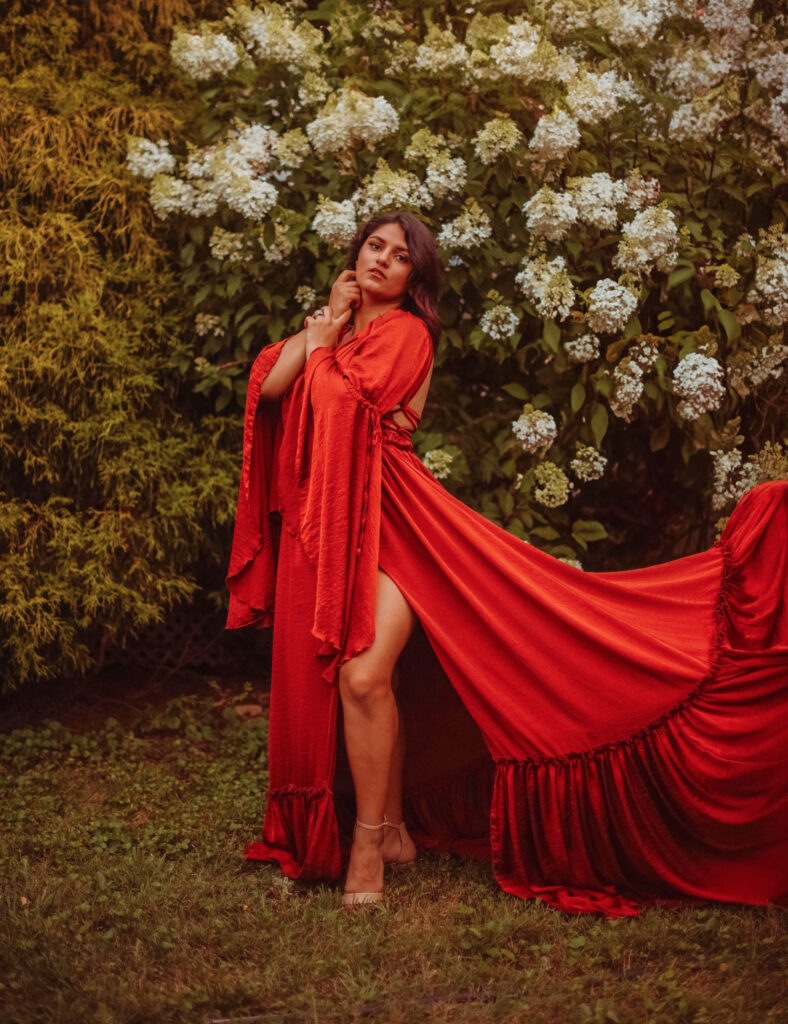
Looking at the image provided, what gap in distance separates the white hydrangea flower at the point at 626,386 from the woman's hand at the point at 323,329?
118 cm

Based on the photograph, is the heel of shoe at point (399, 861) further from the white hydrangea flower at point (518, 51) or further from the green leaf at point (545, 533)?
the white hydrangea flower at point (518, 51)

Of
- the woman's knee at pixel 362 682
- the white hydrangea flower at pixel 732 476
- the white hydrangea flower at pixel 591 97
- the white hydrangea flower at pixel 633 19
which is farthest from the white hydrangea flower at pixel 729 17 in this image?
the woman's knee at pixel 362 682

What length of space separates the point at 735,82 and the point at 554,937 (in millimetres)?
2982

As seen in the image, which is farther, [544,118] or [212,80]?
[212,80]

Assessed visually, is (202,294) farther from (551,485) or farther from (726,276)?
(726,276)

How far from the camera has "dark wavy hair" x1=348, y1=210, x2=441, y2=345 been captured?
3.22 m

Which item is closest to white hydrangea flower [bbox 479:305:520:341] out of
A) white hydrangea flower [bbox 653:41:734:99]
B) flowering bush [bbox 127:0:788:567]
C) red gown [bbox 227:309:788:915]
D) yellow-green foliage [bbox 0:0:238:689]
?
flowering bush [bbox 127:0:788:567]

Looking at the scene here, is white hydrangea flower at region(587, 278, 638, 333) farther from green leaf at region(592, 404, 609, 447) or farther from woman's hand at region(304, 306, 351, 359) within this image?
woman's hand at region(304, 306, 351, 359)

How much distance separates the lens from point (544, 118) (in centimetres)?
388

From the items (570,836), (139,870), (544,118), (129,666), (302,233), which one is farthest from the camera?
(129,666)

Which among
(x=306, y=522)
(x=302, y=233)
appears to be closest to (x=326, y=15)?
(x=302, y=233)

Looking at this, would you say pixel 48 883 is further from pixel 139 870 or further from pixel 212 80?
pixel 212 80

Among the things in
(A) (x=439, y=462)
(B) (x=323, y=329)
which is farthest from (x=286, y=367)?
(A) (x=439, y=462)

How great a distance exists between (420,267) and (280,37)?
150 cm
